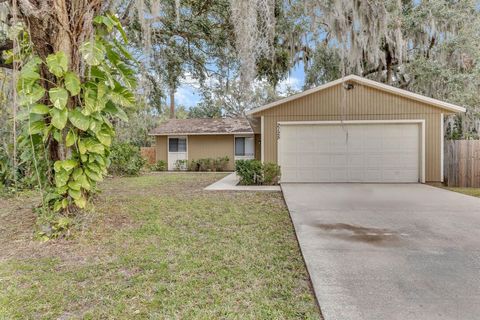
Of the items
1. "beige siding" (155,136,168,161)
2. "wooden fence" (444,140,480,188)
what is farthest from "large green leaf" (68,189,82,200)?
"beige siding" (155,136,168,161)

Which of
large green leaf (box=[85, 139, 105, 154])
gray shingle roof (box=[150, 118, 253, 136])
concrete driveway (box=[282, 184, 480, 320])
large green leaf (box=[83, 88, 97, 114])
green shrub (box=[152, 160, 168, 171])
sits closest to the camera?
concrete driveway (box=[282, 184, 480, 320])

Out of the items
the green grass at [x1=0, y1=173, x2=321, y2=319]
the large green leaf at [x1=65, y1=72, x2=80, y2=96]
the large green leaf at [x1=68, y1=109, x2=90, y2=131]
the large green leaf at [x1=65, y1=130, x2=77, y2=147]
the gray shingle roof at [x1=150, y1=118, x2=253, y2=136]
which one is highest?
the gray shingle roof at [x1=150, y1=118, x2=253, y2=136]

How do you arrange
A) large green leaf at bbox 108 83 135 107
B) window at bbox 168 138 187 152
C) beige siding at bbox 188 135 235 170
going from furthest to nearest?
window at bbox 168 138 187 152 → beige siding at bbox 188 135 235 170 → large green leaf at bbox 108 83 135 107

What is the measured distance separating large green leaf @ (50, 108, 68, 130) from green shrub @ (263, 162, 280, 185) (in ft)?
Answer: 21.9

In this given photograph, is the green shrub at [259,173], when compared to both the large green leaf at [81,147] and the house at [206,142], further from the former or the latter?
the house at [206,142]

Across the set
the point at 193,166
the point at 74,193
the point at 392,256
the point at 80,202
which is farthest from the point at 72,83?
the point at 193,166

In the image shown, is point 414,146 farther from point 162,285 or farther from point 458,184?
point 162,285

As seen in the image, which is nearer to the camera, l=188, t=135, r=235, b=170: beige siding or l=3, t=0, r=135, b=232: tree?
l=3, t=0, r=135, b=232: tree

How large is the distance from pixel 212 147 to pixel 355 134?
9560mm

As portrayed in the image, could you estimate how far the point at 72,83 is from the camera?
395 cm

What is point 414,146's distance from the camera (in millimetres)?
9773

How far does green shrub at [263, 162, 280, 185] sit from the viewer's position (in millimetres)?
9742

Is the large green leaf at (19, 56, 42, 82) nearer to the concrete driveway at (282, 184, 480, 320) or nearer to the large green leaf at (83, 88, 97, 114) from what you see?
the large green leaf at (83, 88, 97, 114)

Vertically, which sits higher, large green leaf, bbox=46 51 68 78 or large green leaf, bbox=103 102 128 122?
large green leaf, bbox=46 51 68 78
